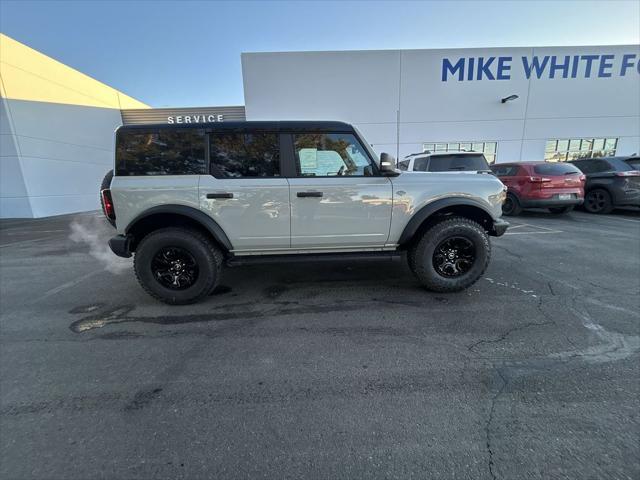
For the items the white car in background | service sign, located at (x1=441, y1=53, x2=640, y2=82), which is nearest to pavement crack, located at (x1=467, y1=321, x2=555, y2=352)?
the white car in background

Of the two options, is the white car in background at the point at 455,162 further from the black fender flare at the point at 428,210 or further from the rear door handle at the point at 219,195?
the rear door handle at the point at 219,195

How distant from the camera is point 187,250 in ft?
11.2

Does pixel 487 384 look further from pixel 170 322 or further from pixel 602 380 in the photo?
pixel 170 322

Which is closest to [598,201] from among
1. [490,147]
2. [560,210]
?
[560,210]

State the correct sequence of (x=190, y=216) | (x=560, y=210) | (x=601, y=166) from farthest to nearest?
(x=560, y=210), (x=601, y=166), (x=190, y=216)

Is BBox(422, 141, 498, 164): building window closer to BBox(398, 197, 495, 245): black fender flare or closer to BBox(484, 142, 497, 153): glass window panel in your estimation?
BBox(484, 142, 497, 153): glass window panel

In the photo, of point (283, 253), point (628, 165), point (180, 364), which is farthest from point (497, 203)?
point (628, 165)

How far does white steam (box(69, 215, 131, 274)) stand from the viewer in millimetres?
5314

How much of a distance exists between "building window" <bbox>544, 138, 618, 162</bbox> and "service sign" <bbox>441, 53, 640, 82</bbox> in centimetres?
306

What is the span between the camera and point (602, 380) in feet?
7.09

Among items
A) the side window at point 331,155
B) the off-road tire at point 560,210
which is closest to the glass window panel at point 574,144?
the off-road tire at point 560,210

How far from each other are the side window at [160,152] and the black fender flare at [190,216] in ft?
1.38

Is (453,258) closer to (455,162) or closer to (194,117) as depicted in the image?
(455,162)

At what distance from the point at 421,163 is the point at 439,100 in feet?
28.1
